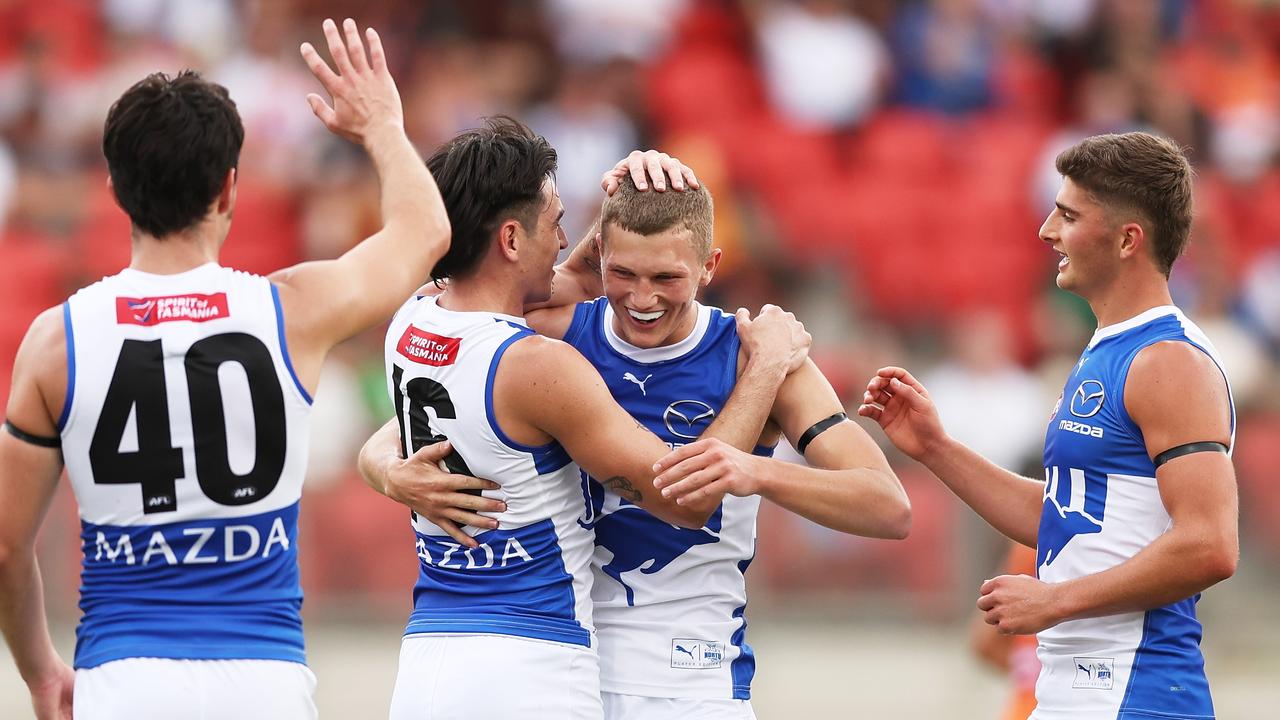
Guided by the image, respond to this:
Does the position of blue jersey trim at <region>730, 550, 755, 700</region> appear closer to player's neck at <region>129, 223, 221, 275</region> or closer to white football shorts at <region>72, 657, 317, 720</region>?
white football shorts at <region>72, 657, 317, 720</region>

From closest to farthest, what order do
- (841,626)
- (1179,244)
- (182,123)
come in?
1. (182,123)
2. (1179,244)
3. (841,626)

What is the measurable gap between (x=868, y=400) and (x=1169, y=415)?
3.71ft

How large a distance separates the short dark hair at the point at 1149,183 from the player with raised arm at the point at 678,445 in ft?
3.41

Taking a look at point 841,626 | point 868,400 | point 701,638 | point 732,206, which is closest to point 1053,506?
point 868,400

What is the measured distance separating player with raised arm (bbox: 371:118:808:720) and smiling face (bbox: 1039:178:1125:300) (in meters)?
0.84

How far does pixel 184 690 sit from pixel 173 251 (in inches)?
46.1

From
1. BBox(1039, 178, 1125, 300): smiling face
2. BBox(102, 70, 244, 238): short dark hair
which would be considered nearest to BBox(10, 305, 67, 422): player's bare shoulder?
BBox(102, 70, 244, 238): short dark hair

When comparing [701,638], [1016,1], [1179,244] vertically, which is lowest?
[701,638]

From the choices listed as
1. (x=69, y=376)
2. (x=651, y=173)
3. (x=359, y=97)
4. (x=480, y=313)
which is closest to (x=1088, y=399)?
(x=651, y=173)

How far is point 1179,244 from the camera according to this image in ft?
15.6

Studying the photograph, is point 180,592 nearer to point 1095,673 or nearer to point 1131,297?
Answer: point 1095,673

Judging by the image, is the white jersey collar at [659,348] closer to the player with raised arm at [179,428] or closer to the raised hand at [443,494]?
the raised hand at [443,494]

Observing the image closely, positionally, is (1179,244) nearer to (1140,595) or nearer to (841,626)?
(1140,595)

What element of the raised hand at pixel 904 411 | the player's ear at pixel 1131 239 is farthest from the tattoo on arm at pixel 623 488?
the player's ear at pixel 1131 239
